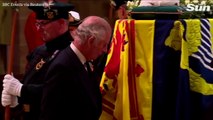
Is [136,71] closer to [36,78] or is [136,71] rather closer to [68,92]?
[68,92]

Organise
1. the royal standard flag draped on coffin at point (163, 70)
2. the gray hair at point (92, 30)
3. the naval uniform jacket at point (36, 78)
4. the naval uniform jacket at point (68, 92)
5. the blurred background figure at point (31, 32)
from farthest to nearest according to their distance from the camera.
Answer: the blurred background figure at point (31, 32) < the naval uniform jacket at point (36, 78) < the royal standard flag draped on coffin at point (163, 70) < the gray hair at point (92, 30) < the naval uniform jacket at point (68, 92)

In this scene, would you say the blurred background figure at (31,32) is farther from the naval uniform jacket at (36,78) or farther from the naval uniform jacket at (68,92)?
the naval uniform jacket at (68,92)

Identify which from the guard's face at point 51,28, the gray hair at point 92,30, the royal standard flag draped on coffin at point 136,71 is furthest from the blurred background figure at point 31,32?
the gray hair at point 92,30

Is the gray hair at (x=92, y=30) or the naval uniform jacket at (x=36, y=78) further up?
the gray hair at (x=92, y=30)

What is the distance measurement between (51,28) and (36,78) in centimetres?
29

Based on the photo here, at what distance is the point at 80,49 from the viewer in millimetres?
1854

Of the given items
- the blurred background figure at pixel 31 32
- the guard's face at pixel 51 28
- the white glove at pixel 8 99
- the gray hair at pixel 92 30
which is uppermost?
the gray hair at pixel 92 30

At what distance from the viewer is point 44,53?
7.71 feet

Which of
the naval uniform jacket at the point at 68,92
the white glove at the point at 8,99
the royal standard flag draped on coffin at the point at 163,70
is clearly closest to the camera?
the naval uniform jacket at the point at 68,92

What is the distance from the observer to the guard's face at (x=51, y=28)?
225 cm

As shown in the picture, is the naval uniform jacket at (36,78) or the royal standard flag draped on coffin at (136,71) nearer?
the royal standard flag draped on coffin at (136,71)

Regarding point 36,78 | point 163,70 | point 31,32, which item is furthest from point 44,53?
point 31,32

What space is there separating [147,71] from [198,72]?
255 millimetres

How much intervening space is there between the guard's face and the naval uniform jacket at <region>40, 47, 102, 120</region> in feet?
1.40
